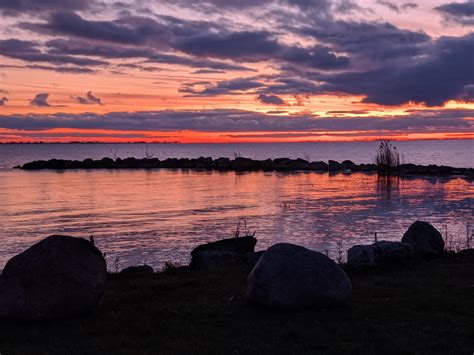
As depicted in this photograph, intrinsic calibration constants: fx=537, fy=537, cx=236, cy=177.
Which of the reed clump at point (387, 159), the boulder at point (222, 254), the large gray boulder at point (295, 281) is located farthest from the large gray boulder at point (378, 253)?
the reed clump at point (387, 159)

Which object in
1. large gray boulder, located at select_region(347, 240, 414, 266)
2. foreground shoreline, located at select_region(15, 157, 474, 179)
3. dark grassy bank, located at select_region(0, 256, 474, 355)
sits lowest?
dark grassy bank, located at select_region(0, 256, 474, 355)

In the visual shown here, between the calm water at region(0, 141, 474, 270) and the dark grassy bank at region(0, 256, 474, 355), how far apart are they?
25.0 ft

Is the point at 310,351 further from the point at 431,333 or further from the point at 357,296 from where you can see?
the point at 357,296

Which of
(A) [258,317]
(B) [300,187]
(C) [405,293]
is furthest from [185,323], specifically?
(B) [300,187]

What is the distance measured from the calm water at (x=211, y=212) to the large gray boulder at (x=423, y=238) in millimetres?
4017

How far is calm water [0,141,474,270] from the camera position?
73.1 feet

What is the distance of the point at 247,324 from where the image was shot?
29.7ft

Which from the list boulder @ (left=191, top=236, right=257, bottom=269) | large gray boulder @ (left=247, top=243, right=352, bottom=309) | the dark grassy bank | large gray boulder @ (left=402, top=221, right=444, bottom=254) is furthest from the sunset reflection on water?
large gray boulder @ (left=247, top=243, right=352, bottom=309)

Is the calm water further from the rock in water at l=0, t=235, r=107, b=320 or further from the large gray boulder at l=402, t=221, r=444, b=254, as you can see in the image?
the rock in water at l=0, t=235, r=107, b=320

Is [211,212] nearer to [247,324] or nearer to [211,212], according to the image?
[211,212]

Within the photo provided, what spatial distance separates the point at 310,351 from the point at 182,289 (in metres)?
4.69

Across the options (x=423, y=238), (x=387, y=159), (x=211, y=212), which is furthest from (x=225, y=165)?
(x=423, y=238)

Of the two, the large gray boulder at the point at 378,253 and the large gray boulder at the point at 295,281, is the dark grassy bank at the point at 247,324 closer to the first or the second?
the large gray boulder at the point at 295,281

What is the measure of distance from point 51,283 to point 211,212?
877 inches
